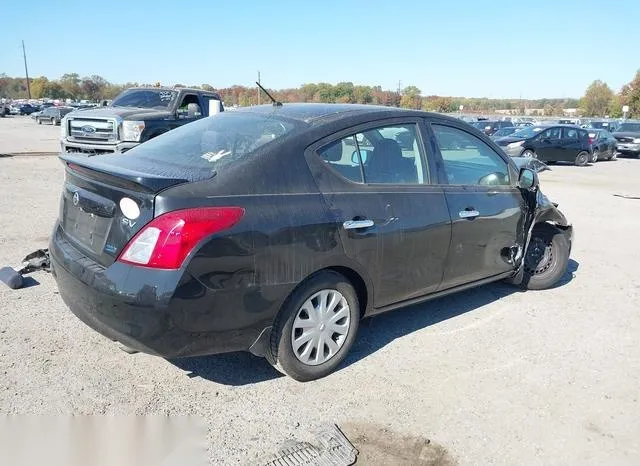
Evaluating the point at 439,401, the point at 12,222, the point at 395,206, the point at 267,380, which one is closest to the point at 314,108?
the point at 395,206

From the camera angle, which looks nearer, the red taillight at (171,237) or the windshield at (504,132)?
the red taillight at (171,237)

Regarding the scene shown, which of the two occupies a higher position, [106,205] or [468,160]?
[468,160]

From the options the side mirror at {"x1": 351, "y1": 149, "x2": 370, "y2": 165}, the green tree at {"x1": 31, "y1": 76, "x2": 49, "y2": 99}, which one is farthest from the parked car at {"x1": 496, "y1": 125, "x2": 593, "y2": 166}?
the green tree at {"x1": 31, "y1": 76, "x2": 49, "y2": 99}

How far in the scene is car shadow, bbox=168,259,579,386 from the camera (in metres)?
3.54

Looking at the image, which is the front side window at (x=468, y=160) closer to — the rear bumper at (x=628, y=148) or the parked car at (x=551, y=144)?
the parked car at (x=551, y=144)

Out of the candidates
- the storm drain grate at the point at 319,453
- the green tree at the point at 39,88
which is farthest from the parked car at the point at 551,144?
the green tree at the point at 39,88

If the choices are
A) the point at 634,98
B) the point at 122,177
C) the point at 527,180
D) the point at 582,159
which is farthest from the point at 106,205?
the point at 634,98

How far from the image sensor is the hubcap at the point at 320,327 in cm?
334

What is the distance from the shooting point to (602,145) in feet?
82.2

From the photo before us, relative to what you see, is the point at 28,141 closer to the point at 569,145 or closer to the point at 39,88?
the point at 569,145

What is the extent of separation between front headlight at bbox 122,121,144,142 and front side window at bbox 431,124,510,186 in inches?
286

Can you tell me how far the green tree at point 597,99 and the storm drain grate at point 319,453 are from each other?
4036 inches

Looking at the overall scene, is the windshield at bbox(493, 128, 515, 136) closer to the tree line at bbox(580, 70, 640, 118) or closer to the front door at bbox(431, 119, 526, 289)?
the front door at bbox(431, 119, 526, 289)

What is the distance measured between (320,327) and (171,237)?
1164mm
